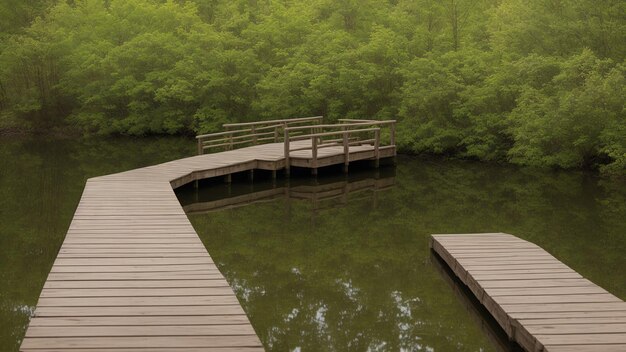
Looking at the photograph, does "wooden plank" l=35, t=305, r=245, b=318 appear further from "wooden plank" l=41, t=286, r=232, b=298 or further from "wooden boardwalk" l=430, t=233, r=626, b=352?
"wooden boardwalk" l=430, t=233, r=626, b=352

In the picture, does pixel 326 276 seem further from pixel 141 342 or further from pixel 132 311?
pixel 141 342

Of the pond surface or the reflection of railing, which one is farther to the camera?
the reflection of railing

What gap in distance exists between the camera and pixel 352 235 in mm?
10547

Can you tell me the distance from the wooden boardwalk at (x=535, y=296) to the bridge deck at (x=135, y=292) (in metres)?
2.25

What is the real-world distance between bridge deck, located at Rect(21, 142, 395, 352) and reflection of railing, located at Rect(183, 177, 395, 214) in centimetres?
211

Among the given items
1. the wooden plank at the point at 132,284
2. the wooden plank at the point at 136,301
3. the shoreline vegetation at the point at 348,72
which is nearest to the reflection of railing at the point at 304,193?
the shoreline vegetation at the point at 348,72

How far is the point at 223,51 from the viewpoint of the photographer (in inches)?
1001

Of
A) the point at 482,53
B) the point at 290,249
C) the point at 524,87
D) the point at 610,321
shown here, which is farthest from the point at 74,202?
the point at 482,53

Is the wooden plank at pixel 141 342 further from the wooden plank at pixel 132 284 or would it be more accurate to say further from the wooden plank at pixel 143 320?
the wooden plank at pixel 132 284

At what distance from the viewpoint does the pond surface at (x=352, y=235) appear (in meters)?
6.80

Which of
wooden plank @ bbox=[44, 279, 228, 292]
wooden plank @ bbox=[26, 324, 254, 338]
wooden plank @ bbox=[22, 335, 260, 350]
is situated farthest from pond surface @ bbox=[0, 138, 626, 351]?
wooden plank @ bbox=[22, 335, 260, 350]

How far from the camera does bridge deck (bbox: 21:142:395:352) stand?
5105 mm

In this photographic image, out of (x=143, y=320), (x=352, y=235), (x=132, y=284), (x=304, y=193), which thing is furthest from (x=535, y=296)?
(x=304, y=193)

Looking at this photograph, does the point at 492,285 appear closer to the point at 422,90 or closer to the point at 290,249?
the point at 290,249
